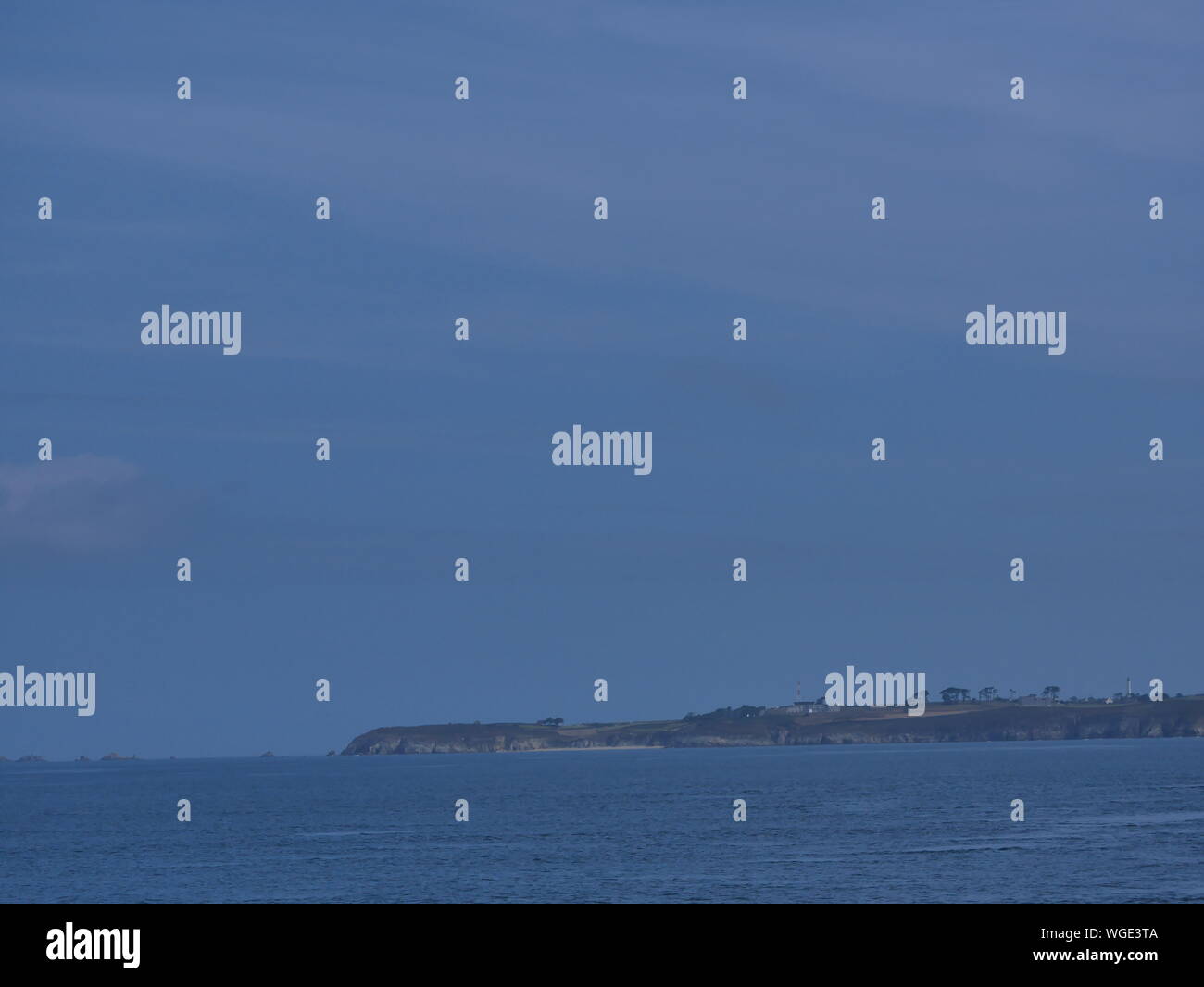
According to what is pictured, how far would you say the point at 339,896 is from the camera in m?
83.2

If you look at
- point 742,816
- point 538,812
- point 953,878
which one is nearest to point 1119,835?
point 953,878

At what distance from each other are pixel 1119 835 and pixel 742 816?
42.0 metres

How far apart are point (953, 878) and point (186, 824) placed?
98781mm

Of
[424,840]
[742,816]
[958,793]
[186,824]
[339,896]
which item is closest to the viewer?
[339,896]
